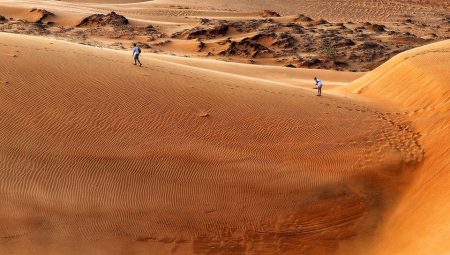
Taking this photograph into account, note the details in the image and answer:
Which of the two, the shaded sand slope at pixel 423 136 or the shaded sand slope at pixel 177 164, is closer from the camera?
the shaded sand slope at pixel 177 164

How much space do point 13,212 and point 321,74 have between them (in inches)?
606

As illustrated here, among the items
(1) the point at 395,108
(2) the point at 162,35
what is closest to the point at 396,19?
(2) the point at 162,35

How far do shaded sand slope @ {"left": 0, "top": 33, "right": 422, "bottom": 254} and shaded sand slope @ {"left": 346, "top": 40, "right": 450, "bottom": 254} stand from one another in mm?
323

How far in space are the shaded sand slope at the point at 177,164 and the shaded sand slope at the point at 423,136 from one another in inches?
12.7

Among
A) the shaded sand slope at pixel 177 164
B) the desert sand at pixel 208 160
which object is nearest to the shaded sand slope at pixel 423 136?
the desert sand at pixel 208 160

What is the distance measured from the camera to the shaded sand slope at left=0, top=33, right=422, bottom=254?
28.7 ft

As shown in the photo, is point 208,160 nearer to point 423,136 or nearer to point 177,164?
point 177,164

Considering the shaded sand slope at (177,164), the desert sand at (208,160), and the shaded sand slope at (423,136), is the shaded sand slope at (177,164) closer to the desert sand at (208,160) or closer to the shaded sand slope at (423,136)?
the desert sand at (208,160)

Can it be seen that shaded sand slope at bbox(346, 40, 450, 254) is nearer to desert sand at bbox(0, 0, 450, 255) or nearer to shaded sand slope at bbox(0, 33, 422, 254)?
desert sand at bbox(0, 0, 450, 255)

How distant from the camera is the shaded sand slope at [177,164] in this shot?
28.7 ft

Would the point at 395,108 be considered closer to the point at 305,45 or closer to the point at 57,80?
the point at 57,80

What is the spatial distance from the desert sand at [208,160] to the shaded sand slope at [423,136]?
0.11 feet

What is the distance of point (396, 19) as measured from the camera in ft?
137

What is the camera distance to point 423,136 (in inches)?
472
